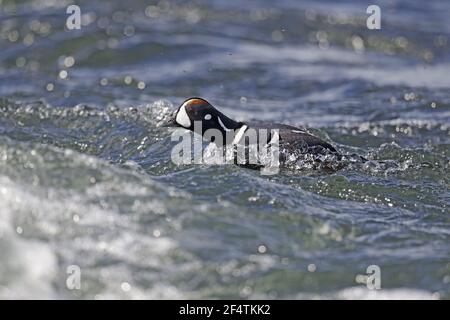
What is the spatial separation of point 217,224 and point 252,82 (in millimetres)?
6572

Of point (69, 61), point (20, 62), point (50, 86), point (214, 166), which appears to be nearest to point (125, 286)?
point (214, 166)

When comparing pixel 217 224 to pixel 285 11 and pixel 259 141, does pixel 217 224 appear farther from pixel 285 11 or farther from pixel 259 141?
pixel 285 11

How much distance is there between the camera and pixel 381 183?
7.90 meters

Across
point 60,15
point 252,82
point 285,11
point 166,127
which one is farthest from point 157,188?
point 285,11

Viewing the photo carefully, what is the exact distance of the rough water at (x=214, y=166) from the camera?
600 centimetres

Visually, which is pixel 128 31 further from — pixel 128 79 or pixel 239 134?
pixel 239 134

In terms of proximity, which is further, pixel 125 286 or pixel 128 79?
pixel 128 79

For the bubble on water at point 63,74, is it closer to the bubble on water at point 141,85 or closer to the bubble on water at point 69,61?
the bubble on water at point 69,61

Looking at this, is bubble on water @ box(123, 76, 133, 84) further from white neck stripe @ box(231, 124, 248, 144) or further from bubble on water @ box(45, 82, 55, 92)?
white neck stripe @ box(231, 124, 248, 144)

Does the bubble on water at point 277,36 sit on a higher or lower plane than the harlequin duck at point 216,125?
higher

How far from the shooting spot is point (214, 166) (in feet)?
25.3

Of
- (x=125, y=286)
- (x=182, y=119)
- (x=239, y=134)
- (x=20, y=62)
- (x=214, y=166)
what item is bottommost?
(x=125, y=286)

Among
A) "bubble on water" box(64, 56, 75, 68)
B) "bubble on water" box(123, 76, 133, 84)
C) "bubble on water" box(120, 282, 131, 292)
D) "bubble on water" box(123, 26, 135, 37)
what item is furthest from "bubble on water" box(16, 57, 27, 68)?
"bubble on water" box(120, 282, 131, 292)

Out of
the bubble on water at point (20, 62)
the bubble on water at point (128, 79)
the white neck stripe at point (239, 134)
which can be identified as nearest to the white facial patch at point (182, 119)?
the white neck stripe at point (239, 134)
